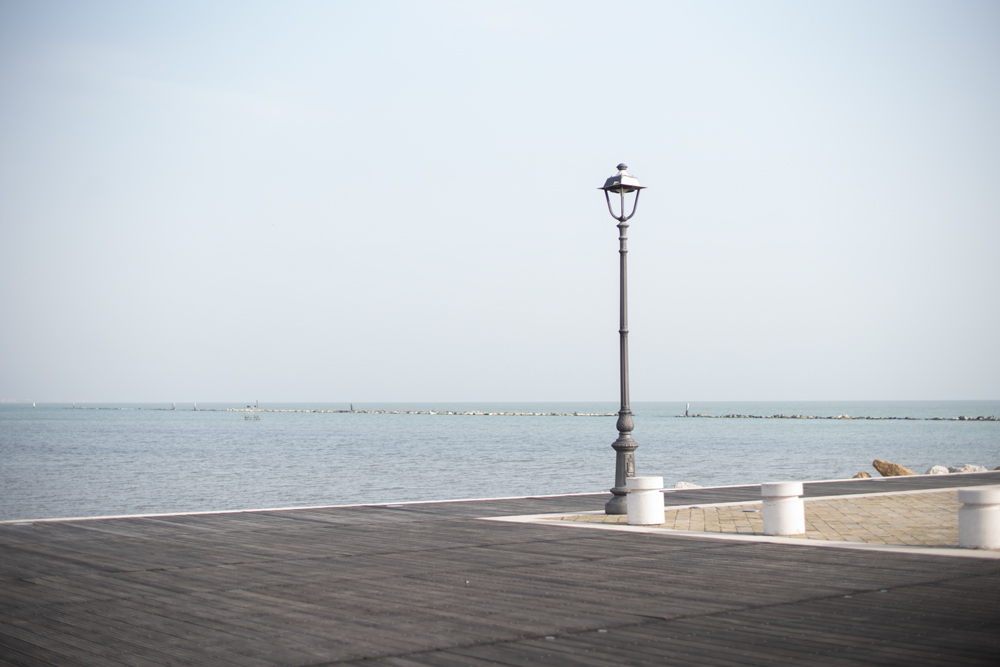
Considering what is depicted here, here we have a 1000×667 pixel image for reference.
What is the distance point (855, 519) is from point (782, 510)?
8.64ft

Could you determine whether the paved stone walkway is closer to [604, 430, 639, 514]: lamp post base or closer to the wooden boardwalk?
[604, 430, 639, 514]: lamp post base

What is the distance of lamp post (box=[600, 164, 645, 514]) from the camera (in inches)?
599

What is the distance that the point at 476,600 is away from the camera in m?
8.24

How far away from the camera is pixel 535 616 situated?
7535mm

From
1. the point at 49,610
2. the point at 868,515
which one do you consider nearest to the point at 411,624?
the point at 49,610

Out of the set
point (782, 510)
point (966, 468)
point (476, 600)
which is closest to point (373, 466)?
point (966, 468)

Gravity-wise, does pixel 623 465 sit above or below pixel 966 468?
above

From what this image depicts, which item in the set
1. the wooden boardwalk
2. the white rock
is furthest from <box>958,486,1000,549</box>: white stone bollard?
the white rock

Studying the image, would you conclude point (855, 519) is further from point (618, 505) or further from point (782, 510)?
point (618, 505)

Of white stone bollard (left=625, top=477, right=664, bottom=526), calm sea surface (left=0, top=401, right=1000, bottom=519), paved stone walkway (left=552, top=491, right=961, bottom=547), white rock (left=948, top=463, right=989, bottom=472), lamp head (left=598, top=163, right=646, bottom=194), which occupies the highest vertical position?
lamp head (left=598, top=163, right=646, bottom=194)

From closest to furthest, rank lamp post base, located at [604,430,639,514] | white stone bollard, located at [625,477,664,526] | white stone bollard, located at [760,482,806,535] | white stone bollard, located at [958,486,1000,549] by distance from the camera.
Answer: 1. white stone bollard, located at [958,486,1000,549]
2. white stone bollard, located at [760,482,806,535]
3. white stone bollard, located at [625,477,664,526]
4. lamp post base, located at [604,430,639,514]

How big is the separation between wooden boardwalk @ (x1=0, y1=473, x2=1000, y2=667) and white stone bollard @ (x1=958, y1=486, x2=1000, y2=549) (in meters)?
0.83

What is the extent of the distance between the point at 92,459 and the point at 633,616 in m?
66.8

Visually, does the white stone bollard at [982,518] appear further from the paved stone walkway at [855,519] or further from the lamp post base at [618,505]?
the lamp post base at [618,505]
